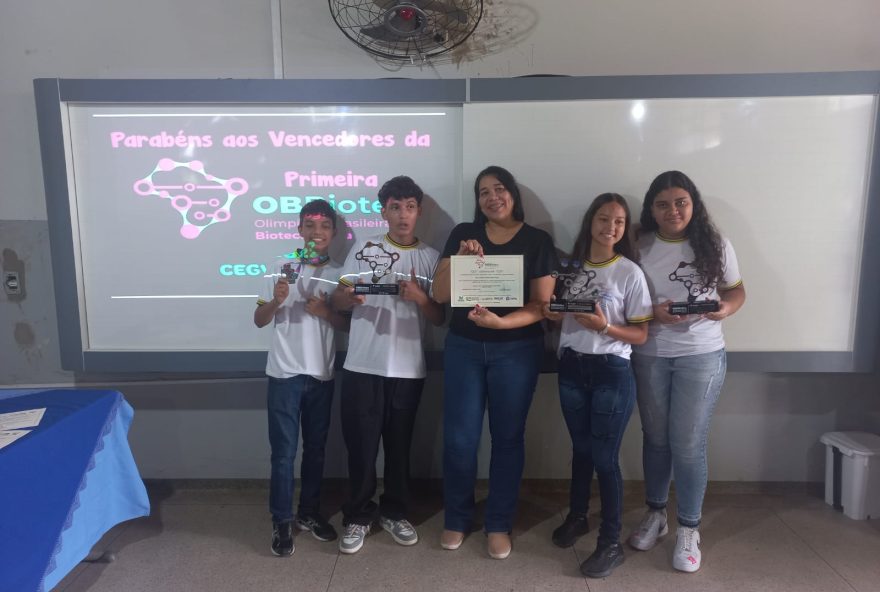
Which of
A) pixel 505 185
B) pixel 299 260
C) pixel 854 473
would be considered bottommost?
pixel 854 473

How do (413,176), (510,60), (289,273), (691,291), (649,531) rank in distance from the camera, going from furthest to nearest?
(510,60) → (413,176) → (649,531) → (289,273) → (691,291)

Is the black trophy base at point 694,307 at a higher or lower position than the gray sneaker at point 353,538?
higher

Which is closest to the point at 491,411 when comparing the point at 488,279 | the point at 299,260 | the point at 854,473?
the point at 488,279

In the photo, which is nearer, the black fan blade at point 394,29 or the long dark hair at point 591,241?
the long dark hair at point 591,241

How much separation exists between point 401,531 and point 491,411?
68 cm

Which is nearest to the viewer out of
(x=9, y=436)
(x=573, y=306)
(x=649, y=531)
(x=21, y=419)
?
(x=9, y=436)

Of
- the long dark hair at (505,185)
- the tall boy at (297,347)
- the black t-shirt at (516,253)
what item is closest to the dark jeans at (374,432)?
the tall boy at (297,347)

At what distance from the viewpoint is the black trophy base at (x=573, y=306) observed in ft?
5.75

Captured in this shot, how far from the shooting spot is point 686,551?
196 cm

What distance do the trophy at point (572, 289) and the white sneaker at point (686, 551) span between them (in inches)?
41.3

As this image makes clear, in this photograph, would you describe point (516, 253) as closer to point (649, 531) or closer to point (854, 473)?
point (649, 531)

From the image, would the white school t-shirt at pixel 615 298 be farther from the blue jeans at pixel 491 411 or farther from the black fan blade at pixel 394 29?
the black fan blade at pixel 394 29

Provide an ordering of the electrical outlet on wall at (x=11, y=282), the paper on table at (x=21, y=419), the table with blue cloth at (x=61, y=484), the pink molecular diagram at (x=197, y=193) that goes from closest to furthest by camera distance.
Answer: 1. the table with blue cloth at (x=61, y=484)
2. the paper on table at (x=21, y=419)
3. the pink molecular diagram at (x=197, y=193)
4. the electrical outlet on wall at (x=11, y=282)

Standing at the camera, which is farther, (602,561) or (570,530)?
(570,530)
